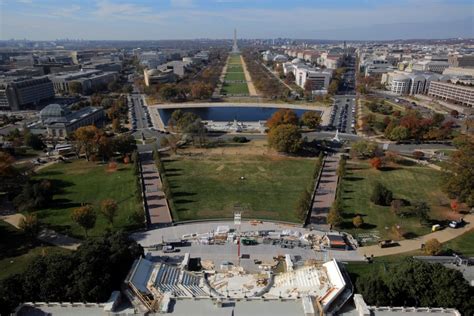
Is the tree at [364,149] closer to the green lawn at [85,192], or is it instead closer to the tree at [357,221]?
the tree at [357,221]

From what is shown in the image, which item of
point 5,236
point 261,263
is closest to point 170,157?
point 5,236

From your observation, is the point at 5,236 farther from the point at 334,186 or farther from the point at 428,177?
the point at 428,177

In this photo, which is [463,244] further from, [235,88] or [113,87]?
[113,87]

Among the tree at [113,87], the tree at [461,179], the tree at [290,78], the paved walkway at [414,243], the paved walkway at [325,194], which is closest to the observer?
the paved walkway at [414,243]

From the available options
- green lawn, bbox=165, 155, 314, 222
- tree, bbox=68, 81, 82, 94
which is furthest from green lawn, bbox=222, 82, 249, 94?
green lawn, bbox=165, 155, 314, 222

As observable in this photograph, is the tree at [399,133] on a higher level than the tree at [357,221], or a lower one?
higher

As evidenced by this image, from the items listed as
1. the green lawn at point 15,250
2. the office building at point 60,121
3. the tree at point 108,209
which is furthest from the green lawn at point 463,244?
the office building at point 60,121

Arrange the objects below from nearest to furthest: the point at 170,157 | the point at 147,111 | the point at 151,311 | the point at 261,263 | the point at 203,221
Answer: the point at 151,311 → the point at 261,263 → the point at 203,221 → the point at 170,157 → the point at 147,111
